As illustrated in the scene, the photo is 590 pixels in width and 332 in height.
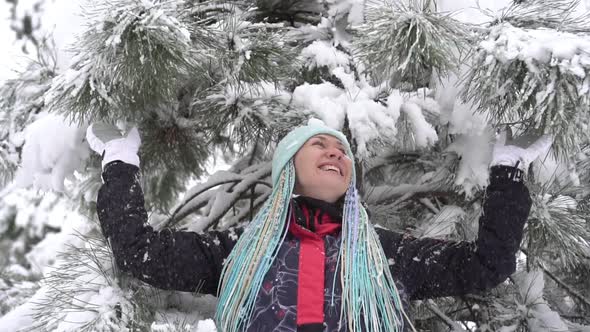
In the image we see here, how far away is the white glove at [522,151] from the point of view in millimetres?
1370

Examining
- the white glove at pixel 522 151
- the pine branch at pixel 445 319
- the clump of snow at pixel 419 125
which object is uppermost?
the clump of snow at pixel 419 125

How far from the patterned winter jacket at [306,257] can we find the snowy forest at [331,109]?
91 millimetres

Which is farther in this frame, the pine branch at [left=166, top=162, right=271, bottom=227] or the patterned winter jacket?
the pine branch at [left=166, top=162, right=271, bottom=227]

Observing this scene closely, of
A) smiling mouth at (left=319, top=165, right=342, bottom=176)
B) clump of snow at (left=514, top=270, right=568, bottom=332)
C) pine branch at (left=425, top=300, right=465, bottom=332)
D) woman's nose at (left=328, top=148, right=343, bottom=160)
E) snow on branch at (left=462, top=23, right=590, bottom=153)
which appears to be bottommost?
pine branch at (left=425, top=300, right=465, bottom=332)

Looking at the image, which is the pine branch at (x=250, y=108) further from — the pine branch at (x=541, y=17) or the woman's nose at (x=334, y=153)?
the pine branch at (x=541, y=17)

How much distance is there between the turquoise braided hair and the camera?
1.38 meters

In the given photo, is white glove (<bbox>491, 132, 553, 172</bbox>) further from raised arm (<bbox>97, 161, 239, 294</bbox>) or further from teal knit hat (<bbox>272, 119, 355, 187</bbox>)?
raised arm (<bbox>97, 161, 239, 294</bbox>)

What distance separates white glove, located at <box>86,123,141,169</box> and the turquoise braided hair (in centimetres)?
31

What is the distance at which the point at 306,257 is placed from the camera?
1413mm

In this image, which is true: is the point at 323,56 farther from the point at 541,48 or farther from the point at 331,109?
the point at 541,48

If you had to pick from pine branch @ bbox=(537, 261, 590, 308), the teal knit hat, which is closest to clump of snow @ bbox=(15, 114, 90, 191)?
the teal knit hat

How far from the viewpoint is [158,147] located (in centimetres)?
189

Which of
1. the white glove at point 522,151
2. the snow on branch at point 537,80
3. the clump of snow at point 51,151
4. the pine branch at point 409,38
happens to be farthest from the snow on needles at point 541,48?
the clump of snow at point 51,151

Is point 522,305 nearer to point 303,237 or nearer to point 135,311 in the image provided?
point 303,237
